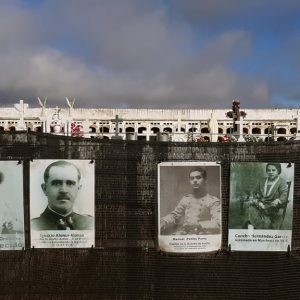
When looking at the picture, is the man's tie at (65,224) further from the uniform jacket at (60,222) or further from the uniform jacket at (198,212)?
the uniform jacket at (198,212)

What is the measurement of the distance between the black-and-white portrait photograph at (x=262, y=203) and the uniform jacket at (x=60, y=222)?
9.30ft

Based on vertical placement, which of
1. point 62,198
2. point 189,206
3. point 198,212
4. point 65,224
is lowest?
point 65,224

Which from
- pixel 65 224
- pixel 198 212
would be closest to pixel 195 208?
pixel 198 212

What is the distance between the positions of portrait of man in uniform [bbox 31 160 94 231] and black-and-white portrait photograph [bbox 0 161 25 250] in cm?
32

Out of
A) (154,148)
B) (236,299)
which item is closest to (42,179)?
(154,148)

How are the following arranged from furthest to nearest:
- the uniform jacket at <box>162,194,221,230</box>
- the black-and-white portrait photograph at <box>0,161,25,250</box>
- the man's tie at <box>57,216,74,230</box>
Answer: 1. the uniform jacket at <box>162,194,221,230</box>
2. the man's tie at <box>57,216,74,230</box>
3. the black-and-white portrait photograph at <box>0,161,25,250</box>

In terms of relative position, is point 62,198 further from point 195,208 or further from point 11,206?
point 195,208

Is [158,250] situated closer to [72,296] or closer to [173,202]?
[173,202]

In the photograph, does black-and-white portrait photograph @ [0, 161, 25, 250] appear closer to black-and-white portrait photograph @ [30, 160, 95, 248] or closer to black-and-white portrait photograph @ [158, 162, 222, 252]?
black-and-white portrait photograph @ [30, 160, 95, 248]

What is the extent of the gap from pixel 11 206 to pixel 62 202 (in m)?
0.97

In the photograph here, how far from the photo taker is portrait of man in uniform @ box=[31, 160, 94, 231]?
9344 millimetres

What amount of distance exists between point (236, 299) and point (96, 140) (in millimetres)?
4121

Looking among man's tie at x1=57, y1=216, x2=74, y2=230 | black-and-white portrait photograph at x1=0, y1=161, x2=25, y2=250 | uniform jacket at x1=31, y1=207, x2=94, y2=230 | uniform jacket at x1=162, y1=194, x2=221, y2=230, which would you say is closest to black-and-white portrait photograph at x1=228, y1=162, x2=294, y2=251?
uniform jacket at x1=162, y1=194, x2=221, y2=230

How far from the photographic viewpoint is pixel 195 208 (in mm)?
9500
